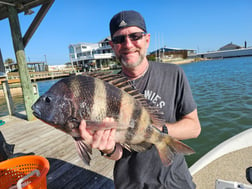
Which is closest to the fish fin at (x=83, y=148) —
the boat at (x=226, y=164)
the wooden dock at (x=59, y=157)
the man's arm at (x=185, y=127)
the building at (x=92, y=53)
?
the man's arm at (x=185, y=127)

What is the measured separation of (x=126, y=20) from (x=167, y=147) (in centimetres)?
127

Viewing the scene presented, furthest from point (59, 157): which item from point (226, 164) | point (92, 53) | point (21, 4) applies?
point (92, 53)

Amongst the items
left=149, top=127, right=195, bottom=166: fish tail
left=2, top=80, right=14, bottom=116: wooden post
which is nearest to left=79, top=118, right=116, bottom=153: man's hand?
left=149, top=127, right=195, bottom=166: fish tail

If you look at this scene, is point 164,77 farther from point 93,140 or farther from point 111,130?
point 93,140

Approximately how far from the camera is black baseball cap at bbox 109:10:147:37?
159 centimetres

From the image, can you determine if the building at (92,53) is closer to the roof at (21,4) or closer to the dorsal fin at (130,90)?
the roof at (21,4)

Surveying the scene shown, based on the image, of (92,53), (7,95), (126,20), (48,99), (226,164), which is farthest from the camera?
(92,53)

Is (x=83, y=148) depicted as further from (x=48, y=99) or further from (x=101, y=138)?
(x=48, y=99)

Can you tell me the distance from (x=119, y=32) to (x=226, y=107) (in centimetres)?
1028

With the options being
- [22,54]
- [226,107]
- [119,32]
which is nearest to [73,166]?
[119,32]

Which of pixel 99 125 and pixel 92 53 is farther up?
pixel 92 53

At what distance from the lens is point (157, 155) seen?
1633 millimetres

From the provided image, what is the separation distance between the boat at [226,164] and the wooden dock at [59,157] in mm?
1687

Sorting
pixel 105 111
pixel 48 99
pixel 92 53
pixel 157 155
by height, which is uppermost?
pixel 92 53
